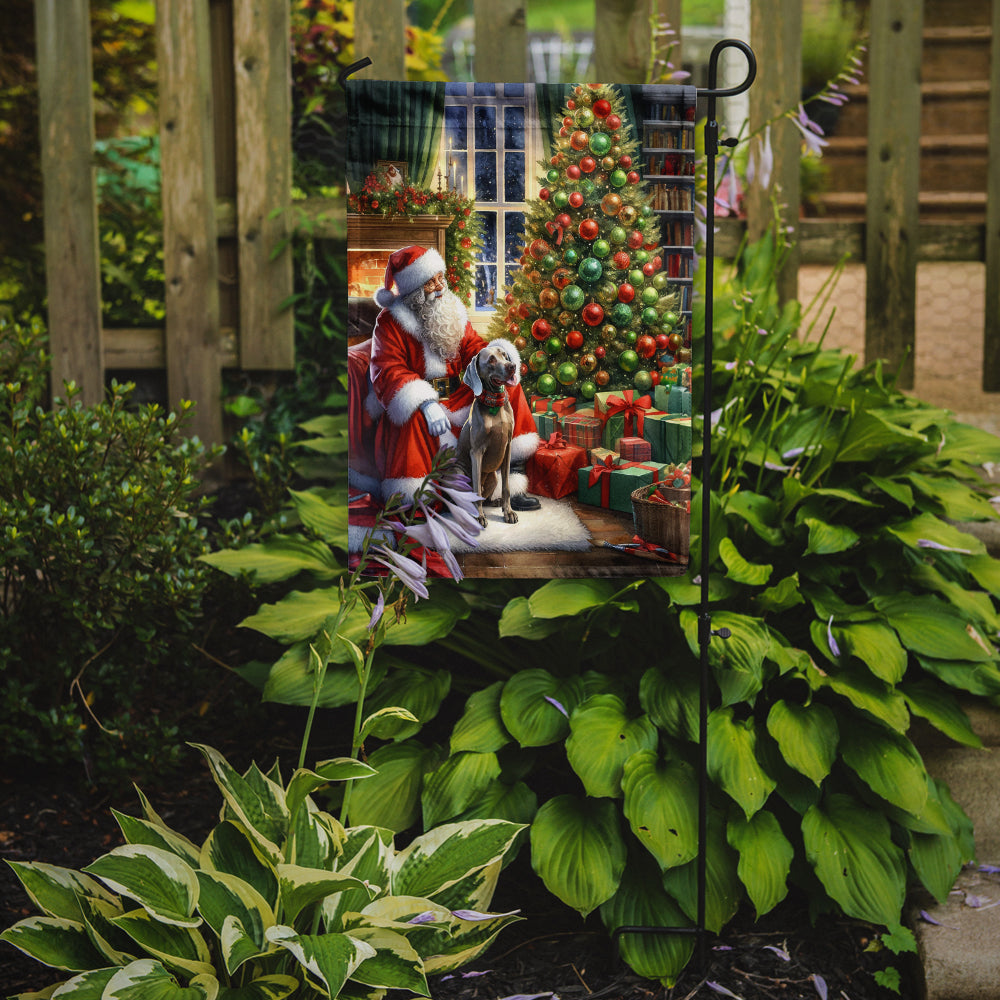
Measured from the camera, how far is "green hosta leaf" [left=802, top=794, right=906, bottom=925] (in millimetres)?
1864

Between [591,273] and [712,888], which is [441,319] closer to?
[591,273]

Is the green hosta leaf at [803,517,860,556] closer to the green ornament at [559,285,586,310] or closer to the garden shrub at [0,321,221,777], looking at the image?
the green ornament at [559,285,586,310]

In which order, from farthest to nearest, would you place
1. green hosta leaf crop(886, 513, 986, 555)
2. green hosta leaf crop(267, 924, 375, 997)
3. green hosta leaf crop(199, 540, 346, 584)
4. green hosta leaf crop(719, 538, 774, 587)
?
green hosta leaf crop(199, 540, 346, 584)
green hosta leaf crop(886, 513, 986, 555)
green hosta leaf crop(719, 538, 774, 587)
green hosta leaf crop(267, 924, 375, 997)

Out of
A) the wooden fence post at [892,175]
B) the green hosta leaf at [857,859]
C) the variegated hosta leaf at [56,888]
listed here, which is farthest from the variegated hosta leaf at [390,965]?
the wooden fence post at [892,175]

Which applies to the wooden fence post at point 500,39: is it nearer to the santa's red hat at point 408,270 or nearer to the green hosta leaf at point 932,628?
the santa's red hat at point 408,270

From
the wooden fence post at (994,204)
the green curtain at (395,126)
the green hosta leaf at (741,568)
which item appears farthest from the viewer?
the wooden fence post at (994,204)

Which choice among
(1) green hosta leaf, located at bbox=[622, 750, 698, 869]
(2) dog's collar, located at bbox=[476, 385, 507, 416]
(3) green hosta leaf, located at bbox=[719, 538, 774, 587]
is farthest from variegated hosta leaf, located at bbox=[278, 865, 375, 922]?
(3) green hosta leaf, located at bbox=[719, 538, 774, 587]

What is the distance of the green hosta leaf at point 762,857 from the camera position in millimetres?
1848

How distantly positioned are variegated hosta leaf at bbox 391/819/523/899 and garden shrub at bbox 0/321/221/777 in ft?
2.64

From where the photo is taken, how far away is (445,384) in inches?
67.6

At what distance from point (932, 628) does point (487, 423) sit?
42.2 inches

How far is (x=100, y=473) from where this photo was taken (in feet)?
7.56

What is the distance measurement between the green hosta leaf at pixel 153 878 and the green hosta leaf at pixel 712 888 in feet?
2.78

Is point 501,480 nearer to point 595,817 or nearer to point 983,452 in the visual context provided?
Answer: point 595,817
